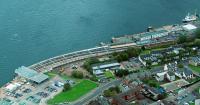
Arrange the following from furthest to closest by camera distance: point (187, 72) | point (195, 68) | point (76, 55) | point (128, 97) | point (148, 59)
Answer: point (76, 55) → point (148, 59) → point (195, 68) → point (187, 72) → point (128, 97)

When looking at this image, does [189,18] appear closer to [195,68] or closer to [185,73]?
[195,68]

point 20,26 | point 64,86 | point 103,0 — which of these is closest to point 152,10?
point 103,0

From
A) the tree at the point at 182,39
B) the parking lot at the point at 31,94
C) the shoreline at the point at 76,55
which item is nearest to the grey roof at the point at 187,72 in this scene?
the tree at the point at 182,39

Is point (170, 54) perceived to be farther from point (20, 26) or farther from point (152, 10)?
point (20, 26)

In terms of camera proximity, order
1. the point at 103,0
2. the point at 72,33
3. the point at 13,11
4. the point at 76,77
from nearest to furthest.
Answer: the point at 76,77 → the point at 72,33 → the point at 13,11 → the point at 103,0

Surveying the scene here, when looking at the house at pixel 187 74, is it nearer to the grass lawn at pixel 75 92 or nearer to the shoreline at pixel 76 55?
the grass lawn at pixel 75 92

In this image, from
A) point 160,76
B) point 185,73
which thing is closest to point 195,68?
point 185,73

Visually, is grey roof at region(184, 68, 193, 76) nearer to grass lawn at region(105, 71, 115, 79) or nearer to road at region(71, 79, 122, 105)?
road at region(71, 79, 122, 105)
